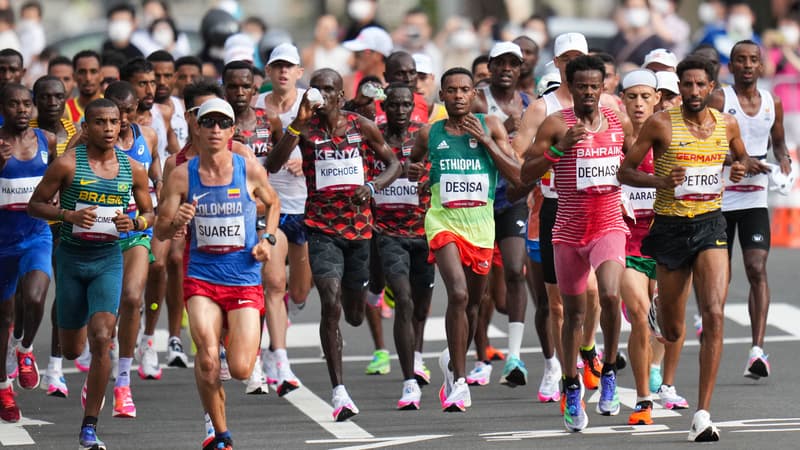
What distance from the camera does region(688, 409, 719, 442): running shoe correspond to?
41.3 feet

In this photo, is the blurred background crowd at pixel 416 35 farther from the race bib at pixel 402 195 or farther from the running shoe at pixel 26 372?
the running shoe at pixel 26 372

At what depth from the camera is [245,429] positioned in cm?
1382

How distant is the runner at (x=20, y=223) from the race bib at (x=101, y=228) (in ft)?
4.34

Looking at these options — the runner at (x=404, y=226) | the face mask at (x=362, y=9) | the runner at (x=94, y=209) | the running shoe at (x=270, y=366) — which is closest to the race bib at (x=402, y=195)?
the runner at (x=404, y=226)

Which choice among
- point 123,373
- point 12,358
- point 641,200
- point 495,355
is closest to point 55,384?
point 12,358

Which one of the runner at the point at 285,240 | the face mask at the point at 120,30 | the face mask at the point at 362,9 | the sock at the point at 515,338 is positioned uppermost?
the face mask at the point at 362,9

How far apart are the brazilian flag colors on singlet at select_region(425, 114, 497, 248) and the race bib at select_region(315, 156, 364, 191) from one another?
0.59 meters

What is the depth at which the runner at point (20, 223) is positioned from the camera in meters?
14.8

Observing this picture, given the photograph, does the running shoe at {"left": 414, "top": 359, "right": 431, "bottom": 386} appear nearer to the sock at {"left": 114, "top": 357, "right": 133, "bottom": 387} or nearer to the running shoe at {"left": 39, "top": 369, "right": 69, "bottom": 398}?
the sock at {"left": 114, "top": 357, "right": 133, "bottom": 387}

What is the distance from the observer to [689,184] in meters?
13.2

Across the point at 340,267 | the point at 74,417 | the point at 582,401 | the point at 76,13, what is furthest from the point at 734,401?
the point at 76,13

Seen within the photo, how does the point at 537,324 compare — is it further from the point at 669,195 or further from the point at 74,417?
the point at 74,417

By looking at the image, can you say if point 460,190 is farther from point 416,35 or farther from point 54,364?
point 416,35

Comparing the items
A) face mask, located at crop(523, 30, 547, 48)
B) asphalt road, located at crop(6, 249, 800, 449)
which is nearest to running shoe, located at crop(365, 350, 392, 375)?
asphalt road, located at crop(6, 249, 800, 449)
